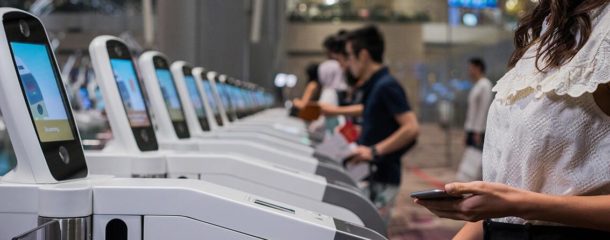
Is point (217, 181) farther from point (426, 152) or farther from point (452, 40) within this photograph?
point (426, 152)

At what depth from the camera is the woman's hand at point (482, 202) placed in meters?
1.62

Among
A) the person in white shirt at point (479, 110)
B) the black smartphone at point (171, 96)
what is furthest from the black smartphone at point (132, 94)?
the person in white shirt at point (479, 110)

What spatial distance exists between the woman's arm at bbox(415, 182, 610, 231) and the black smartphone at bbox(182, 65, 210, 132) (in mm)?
2241

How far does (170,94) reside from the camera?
333 cm

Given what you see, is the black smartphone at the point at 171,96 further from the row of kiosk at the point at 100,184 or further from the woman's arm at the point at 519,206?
the woman's arm at the point at 519,206

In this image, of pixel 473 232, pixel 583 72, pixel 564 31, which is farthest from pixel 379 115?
pixel 583 72

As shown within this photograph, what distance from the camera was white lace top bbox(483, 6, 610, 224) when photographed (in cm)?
173

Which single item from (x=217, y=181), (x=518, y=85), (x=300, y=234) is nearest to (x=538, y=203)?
(x=518, y=85)

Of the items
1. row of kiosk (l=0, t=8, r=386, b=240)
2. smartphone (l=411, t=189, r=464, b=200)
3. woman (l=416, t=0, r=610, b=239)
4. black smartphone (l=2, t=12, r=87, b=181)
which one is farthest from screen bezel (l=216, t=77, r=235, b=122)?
smartphone (l=411, t=189, r=464, b=200)

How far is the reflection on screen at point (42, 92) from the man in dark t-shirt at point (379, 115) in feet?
9.04

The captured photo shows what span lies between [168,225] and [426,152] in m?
14.1

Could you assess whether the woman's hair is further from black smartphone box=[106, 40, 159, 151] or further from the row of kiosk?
black smartphone box=[106, 40, 159, 151]

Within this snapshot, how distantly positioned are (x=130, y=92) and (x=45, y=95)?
2.49ft

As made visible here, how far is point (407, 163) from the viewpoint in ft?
48.9
